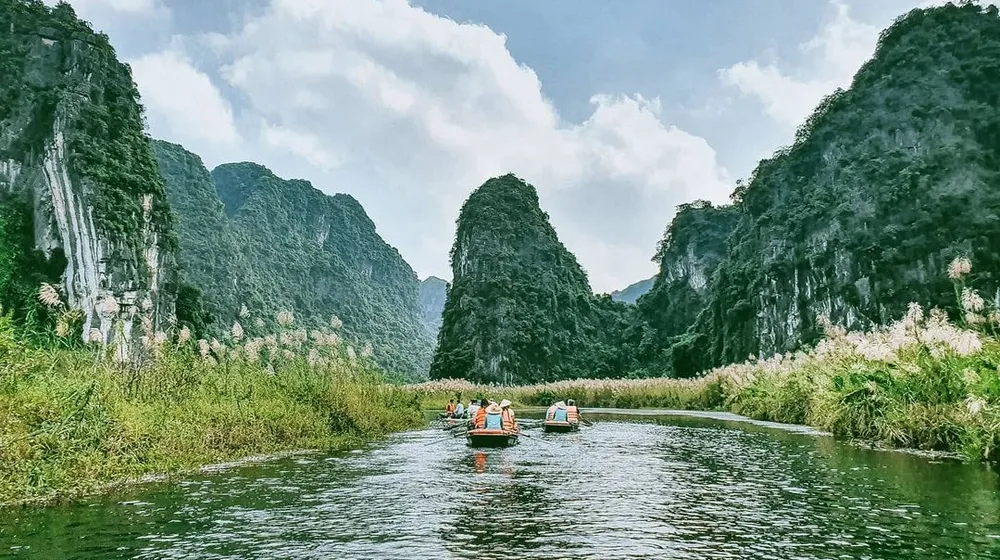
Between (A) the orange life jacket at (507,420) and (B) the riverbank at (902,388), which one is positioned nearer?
(B) the riverbank at (902,388)

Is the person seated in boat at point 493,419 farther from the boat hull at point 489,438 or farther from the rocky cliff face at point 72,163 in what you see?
the rocky cliff face at point 72,163

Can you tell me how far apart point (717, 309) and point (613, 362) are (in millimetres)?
16314

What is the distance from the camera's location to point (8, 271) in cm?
4631

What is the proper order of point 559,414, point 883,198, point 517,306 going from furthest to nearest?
point 517,306
point 883,198
point 559,414

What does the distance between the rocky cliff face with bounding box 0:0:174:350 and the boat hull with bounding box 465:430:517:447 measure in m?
39.4

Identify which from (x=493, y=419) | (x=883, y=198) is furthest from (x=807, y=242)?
(x=493, y=419)

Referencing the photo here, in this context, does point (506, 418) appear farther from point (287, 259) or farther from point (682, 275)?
point (287, 259)

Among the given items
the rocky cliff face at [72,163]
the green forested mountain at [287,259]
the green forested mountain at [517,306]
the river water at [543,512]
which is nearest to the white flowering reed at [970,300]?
the river water at [543,512]

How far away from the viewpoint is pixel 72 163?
50.0 metres

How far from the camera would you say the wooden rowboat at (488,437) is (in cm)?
1545

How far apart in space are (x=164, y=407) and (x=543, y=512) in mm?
6984

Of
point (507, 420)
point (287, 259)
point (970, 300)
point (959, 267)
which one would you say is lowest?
point (507, 420)

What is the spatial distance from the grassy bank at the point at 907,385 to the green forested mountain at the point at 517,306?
55702 mm

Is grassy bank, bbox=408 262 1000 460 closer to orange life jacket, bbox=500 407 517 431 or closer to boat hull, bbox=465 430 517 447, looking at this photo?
orange life jacket, bbox=500 407 517 431
